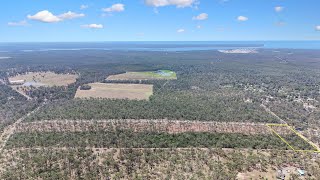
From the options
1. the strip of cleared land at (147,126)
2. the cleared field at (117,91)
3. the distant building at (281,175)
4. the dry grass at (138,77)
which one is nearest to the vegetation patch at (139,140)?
the strip of cleared land at (147,126)

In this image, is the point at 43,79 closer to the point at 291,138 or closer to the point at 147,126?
the point at 147,126

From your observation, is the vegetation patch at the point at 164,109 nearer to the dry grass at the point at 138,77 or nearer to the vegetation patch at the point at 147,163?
the vegetation patch at the point at 147,163

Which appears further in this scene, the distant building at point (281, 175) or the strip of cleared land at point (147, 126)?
the strip of cleared land at point (147, 126)

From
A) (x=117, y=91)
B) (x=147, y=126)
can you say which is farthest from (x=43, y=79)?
(x=147, y=126)

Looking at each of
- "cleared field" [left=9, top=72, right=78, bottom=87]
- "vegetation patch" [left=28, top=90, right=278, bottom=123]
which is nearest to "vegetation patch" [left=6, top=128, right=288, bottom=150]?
"vegetation patch" [left=28, top=90, right=278, bottom=123]

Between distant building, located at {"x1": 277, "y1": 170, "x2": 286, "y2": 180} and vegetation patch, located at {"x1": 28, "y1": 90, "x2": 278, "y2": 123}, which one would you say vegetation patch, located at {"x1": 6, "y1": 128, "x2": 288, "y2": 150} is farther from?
distant building, located at {"x1": 277, "y1": 170, "x2": 286, "y2": 180}
